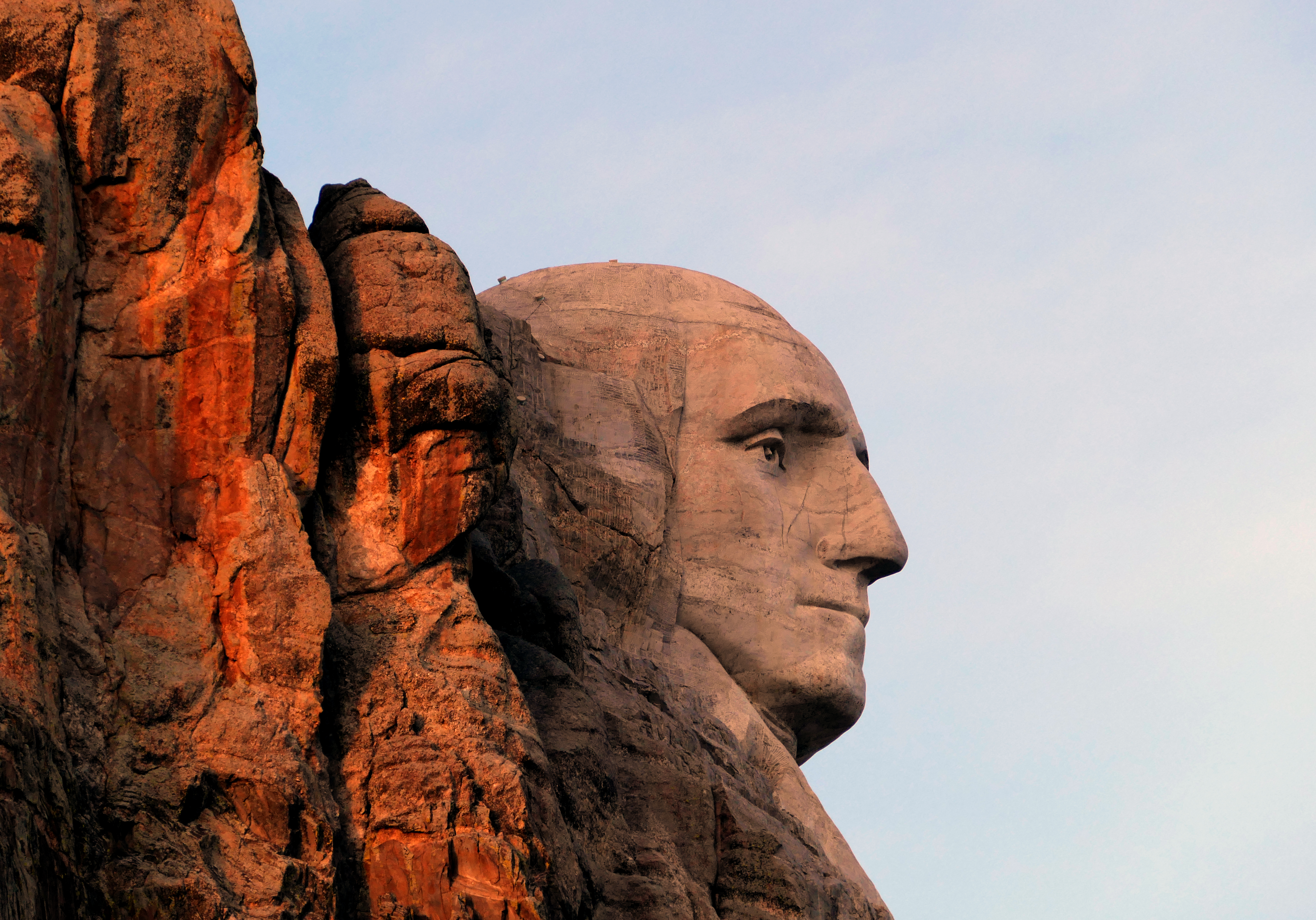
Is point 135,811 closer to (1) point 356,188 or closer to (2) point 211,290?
(2) point 211,290

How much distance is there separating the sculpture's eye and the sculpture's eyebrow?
0.17 feet

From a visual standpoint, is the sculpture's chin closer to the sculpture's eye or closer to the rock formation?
the sculpture's eye

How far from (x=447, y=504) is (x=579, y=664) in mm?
1946

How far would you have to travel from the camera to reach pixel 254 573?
313 inches

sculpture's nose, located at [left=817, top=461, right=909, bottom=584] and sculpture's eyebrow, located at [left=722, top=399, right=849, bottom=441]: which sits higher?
sculpture's eyebrow, located at [left=722, top=399, right=849, bottom=441]

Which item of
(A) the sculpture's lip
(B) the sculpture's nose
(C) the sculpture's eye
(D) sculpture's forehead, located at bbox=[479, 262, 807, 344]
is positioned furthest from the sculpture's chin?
(D) sculpture's forehead, located at bbox=[479, 262, 807, 344]

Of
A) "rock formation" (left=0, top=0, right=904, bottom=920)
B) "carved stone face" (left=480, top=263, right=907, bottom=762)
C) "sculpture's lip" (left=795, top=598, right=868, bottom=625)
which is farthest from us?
"sculpture's lip" (left=795, top=598, right=868, bottom=625)

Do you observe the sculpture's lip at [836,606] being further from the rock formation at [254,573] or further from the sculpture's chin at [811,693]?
the rock formation at [254,573]

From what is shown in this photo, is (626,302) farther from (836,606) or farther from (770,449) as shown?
(836,606)

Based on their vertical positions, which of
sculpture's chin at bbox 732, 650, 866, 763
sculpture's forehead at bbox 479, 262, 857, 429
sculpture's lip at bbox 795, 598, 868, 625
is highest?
sculpture's forehead at bbox 479, 262, 857, 429

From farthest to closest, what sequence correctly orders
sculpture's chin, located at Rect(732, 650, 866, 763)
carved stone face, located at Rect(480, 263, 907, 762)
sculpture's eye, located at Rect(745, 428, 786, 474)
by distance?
sculpture's eye, located at Rect(745, 428, 786, 474) → sculpture's chin, located at Rect(732, 650, 866, 763) → carved stone face, located at Rect(480, 263, 907, 762)

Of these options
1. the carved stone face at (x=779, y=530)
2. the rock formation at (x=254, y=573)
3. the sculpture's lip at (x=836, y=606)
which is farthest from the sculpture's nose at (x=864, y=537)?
the rock formation at (x=254, y=573)

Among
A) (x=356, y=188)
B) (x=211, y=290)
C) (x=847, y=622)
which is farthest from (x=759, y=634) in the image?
(x=211, y=290)

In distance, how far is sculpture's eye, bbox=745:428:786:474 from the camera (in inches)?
571
